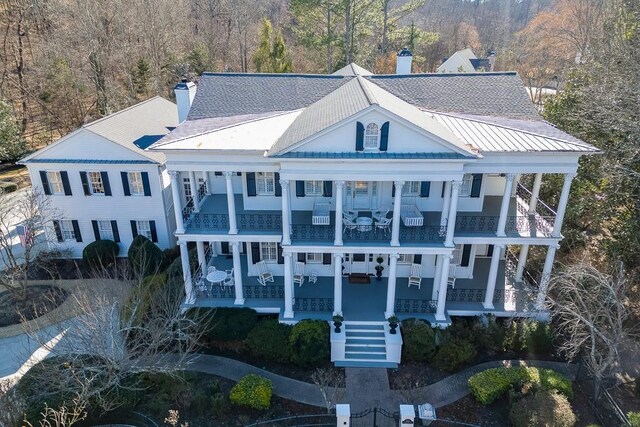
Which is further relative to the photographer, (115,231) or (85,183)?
(115,231)

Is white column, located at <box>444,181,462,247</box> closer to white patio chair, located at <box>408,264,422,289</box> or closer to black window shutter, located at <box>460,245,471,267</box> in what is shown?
black window shutter, located at <box>460,245,471,267</box>

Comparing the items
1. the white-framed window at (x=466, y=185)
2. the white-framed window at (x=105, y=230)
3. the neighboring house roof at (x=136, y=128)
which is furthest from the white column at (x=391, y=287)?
the white-framed window at (x=105, y=230)

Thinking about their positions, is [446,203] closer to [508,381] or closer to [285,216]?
[285,216]

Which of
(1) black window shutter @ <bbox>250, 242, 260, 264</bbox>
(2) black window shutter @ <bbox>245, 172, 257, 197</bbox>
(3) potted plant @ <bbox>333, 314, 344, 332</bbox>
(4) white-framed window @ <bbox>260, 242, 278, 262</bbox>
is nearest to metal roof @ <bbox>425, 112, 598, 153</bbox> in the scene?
(3) potted plant @ <bbox>333, 314, 344, 332</bbox>

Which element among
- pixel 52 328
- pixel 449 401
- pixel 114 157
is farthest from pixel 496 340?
pixel 114 157

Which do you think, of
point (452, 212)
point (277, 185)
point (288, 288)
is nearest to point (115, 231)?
point (277, 185)

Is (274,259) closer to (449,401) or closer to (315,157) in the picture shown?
(315,157)
